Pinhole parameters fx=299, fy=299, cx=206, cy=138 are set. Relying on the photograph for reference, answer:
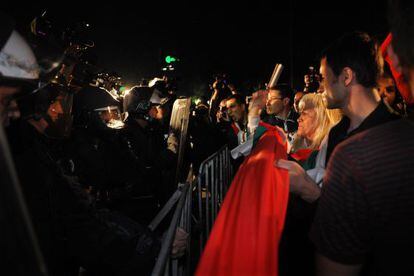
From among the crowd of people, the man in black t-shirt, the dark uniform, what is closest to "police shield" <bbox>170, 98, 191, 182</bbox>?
the crowd of people

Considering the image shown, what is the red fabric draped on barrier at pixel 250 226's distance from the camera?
1646 mm

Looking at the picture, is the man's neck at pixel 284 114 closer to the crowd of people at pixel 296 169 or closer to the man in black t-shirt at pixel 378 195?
the crowd of people at pixel 296 169

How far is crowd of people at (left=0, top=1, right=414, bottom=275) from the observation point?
1102mm

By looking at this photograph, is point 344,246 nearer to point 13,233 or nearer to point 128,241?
point 13,233

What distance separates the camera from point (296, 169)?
207cm

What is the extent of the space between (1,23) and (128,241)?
145 centimetres

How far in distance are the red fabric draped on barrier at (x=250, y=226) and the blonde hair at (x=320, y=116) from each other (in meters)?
1.46

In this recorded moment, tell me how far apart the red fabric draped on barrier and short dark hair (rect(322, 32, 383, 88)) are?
0.91 m

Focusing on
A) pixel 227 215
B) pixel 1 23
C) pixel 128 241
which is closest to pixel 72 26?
pixel 1 23

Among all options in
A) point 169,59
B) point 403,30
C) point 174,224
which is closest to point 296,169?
point 174,224

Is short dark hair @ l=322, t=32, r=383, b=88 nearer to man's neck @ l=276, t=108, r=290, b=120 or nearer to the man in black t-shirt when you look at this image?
the man in black t-shirt

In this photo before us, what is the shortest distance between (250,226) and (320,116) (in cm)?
216

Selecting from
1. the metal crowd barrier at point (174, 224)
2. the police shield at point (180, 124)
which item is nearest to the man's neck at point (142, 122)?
the police shield at point (180, 124)

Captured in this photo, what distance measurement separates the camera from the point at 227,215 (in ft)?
6.09
